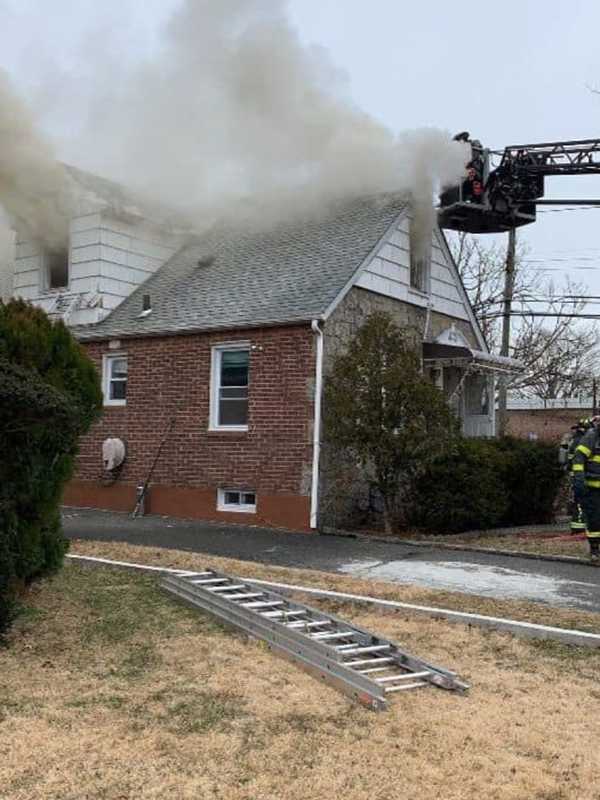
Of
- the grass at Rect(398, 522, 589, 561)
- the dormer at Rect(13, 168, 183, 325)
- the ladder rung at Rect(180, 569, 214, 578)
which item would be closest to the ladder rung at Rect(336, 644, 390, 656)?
the ladder rung at Rect(180, 569, 214, 578)

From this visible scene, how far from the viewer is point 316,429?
40.0 feet

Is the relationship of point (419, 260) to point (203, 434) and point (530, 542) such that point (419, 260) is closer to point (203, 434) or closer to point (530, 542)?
point (203, 434)

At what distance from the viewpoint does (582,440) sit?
10.2 meters

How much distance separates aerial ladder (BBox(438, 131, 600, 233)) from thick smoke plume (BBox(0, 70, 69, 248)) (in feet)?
22.1

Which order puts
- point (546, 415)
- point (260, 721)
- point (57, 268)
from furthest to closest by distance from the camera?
point (546, 415), point (57, 268), point (260, 721)

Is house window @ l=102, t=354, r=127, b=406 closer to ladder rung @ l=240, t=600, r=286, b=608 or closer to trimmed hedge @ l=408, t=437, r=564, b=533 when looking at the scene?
trimmed hedge @ l=408, t=437, r=564, b=533

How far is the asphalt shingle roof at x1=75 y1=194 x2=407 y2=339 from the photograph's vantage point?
1315 centimetres

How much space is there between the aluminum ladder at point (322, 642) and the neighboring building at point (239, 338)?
5.51m

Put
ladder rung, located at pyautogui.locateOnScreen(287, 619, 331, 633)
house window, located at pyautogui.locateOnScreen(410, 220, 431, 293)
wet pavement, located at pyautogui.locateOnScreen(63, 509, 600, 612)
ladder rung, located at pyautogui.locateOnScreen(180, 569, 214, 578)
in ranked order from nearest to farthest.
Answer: ladder rung, located at pyautogui.locateOnScreen(287, 619, 331, 633) → ladder rung, located at pyautogui.locateOnScreen(180, 569, 214, 578) → wet pavement, located at pyautogui.locateOnScreen(63, 509, 600, 612) → house window, located at pyautogui.locateOnScreen(410, 220, 431, 293)

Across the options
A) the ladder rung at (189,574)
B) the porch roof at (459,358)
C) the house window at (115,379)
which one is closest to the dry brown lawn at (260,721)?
the ladder rung at (189,574)

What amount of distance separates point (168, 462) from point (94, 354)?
2.63 meters

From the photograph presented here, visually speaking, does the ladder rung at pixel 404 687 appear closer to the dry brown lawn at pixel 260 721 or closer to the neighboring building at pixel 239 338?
the dry brown lawn at pixel 260 721

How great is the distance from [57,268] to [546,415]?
67.4ft

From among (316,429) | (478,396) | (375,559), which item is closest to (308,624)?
(375,559)
